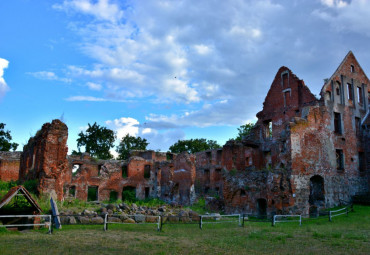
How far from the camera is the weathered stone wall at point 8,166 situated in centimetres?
3903

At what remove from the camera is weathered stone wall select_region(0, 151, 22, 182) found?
128 ft

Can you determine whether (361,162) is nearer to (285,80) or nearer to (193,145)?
(285,80)

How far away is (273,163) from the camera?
33.2 m

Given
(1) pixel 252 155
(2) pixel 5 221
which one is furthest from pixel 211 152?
(2) pixel 5 221

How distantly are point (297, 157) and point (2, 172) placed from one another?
3365cm

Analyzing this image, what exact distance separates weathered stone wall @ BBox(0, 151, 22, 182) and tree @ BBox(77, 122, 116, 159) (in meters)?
17.9

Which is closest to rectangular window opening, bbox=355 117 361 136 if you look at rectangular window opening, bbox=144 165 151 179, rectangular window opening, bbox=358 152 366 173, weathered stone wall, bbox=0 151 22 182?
rectangular window opening, bbox=358 152 366 173

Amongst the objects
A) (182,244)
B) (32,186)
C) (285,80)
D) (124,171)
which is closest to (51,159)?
(32,186)

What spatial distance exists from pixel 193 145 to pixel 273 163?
33522mm

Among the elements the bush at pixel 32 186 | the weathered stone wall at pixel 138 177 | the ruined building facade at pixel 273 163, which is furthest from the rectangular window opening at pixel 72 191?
the bush at pixel 32 186

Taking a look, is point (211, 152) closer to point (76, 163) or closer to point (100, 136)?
point (76, 163)

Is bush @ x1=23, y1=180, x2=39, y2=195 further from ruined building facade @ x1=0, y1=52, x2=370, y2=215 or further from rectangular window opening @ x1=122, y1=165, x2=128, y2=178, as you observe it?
rectangular window opening @ x1=122, y1=165, x2=128, y2=178

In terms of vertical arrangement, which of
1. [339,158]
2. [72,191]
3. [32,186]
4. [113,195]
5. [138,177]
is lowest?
[113,195]

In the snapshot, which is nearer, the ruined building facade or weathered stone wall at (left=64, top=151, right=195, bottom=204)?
the ruined building facade
